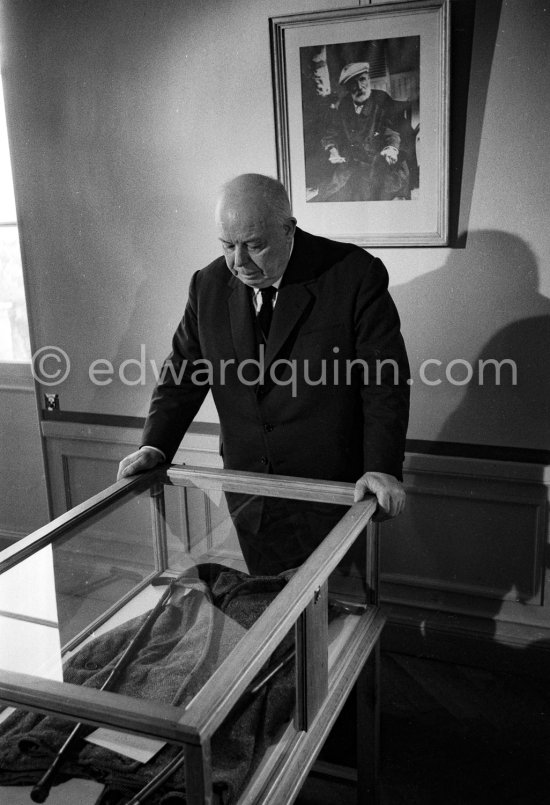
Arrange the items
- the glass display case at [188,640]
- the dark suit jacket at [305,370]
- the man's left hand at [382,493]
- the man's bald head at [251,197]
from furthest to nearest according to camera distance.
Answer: the dark suit jacket at [305,370] < the man's bald head at [251,197] < the man's left hand at [382,493] < the glass display case at [188,640]

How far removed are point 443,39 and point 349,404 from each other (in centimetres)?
125

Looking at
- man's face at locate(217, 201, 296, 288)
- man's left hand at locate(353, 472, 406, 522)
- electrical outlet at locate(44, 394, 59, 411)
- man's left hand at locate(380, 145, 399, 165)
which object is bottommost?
electrical outlet at locate(44, 394, 59, 411)

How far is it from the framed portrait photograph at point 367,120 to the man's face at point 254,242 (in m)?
0.76

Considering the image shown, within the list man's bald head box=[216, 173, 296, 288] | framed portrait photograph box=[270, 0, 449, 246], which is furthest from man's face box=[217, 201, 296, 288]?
framed portrait photograph box=[270, 0, 449, 246]

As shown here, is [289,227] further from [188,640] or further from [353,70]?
[188,640]

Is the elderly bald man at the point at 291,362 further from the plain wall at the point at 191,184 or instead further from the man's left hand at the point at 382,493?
the plain wall at the point at 191,184

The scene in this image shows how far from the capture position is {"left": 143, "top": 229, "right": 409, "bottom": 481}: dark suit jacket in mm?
2365

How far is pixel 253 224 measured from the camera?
2.15 m

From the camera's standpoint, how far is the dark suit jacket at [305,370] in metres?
2.37

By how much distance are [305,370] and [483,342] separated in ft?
2.94

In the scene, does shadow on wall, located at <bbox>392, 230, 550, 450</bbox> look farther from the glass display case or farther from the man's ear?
the glass display case

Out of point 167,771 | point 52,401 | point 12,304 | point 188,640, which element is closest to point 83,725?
point 167,771

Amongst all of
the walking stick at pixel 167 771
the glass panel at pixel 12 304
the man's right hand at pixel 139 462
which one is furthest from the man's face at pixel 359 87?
the walking stick at pixel 167 771

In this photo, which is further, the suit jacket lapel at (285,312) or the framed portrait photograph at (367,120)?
the framed portrait photograph at (367,120)
